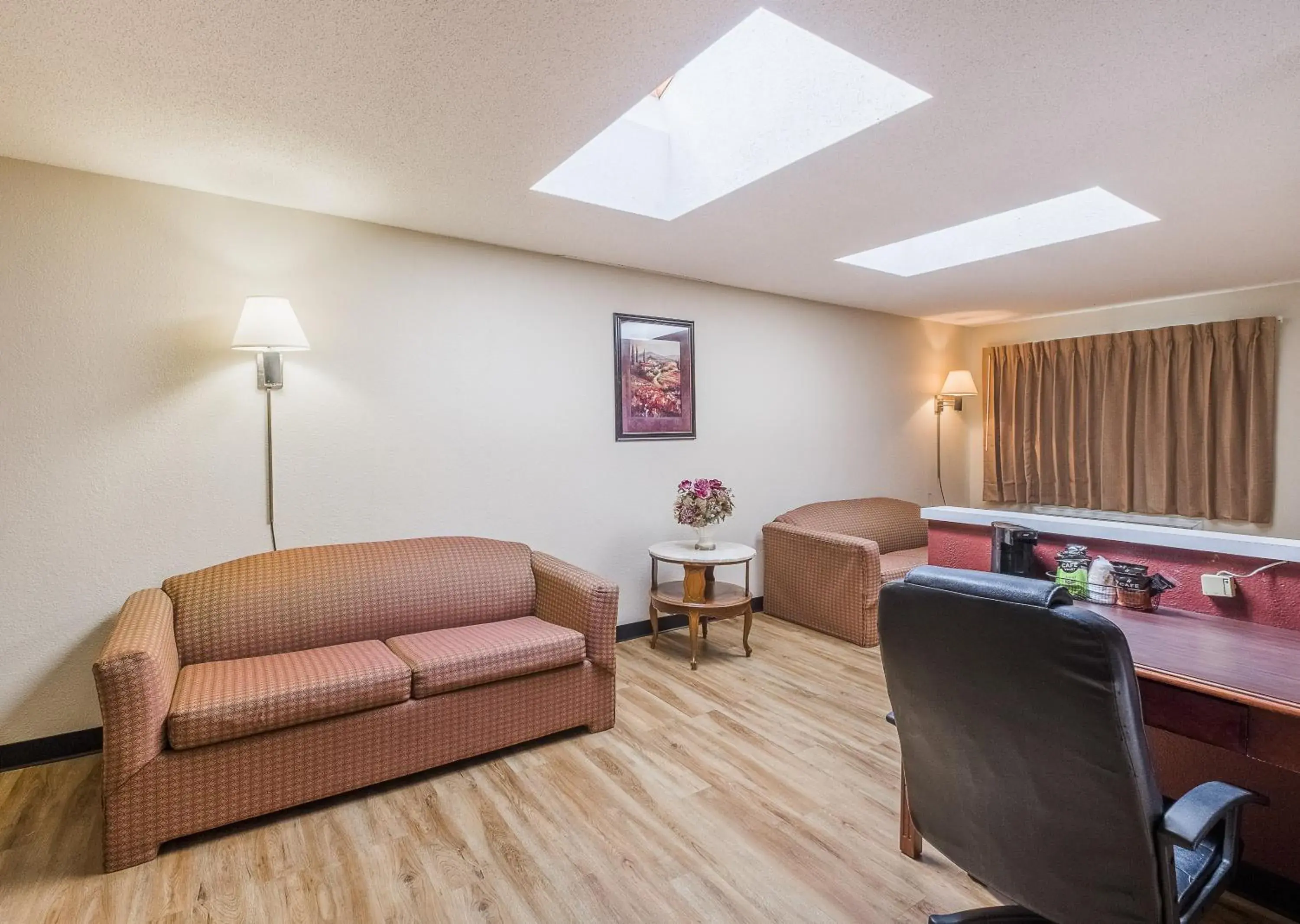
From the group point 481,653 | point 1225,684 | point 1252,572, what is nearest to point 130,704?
point 481,653

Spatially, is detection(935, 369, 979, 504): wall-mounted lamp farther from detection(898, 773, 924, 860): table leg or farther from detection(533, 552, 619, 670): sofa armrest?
detection(898, 773, 924, 860): table leg

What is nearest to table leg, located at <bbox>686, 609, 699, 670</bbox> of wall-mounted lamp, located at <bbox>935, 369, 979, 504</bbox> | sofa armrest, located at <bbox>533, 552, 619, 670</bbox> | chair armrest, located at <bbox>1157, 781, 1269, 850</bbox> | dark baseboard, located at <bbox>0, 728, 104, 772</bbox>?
sofa armrest, located at <bbox>533, 552, 619, 670</bbox>

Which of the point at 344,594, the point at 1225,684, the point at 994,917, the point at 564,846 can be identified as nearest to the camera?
the point at 1225,684

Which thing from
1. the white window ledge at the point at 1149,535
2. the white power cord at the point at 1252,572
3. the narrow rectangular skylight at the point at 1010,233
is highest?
the narrow rectangular skylight at the point at 1010,233

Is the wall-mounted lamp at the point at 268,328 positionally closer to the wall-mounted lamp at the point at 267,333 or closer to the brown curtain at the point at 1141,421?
the wall-mounted lamp at the point at 267,333

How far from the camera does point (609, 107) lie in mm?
2053

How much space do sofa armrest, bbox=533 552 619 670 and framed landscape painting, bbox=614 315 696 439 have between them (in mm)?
1216

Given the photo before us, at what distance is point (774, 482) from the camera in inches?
188

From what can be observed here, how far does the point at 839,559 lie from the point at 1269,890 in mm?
2400

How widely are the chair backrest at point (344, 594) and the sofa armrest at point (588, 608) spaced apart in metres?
0.25

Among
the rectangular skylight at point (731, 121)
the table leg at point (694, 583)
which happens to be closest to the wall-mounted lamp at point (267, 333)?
the rectangular skylight at point (731, 121)

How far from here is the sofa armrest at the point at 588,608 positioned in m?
2.77

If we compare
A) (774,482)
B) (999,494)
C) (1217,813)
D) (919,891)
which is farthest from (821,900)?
(999,494)

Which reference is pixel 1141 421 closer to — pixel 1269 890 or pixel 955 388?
pixel 955 388
